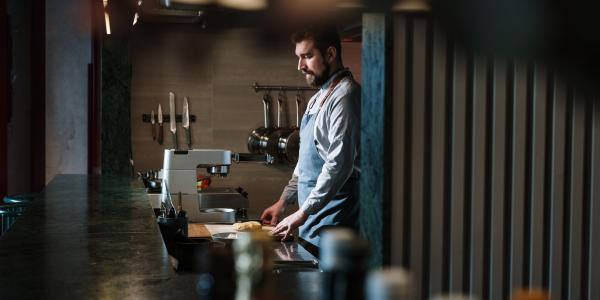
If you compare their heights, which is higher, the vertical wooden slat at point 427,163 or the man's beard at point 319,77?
the man's beard at point 319,77

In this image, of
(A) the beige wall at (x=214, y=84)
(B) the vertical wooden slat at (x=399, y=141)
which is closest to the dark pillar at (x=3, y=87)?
(A) the beige wall at (x=214, y=84)

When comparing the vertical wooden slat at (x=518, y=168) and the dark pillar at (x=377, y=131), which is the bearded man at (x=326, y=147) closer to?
the dark pillar at (x=377, y=131)

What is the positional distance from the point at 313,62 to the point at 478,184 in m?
1.79

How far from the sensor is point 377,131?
2.34 m

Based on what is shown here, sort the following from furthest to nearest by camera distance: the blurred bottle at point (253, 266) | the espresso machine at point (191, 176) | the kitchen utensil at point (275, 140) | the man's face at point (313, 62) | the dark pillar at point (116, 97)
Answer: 1. the kitchen utensil at point (275, 140)
2. the dark pillar at point (116, 97)
3. the espresso machine at point (191, 176)
4. the man's face at point (313, 62)
5. the blurred bottle at point (253, 266)

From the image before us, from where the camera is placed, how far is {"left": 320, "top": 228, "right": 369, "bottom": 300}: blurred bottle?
2.47ft

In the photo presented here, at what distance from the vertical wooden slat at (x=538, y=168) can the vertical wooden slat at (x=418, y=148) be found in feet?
1.14

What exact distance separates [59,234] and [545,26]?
166cm

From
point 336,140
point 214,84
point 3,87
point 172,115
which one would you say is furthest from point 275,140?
point 336,140

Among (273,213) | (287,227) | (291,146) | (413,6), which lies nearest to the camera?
(413,6)

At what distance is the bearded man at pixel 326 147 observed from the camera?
372cm

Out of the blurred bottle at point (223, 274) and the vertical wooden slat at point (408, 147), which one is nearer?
the blurred bottle at point (223, 274)

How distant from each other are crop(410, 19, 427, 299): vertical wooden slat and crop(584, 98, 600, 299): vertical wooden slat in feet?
1.79

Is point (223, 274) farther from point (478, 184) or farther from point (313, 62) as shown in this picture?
point (313, 62)
